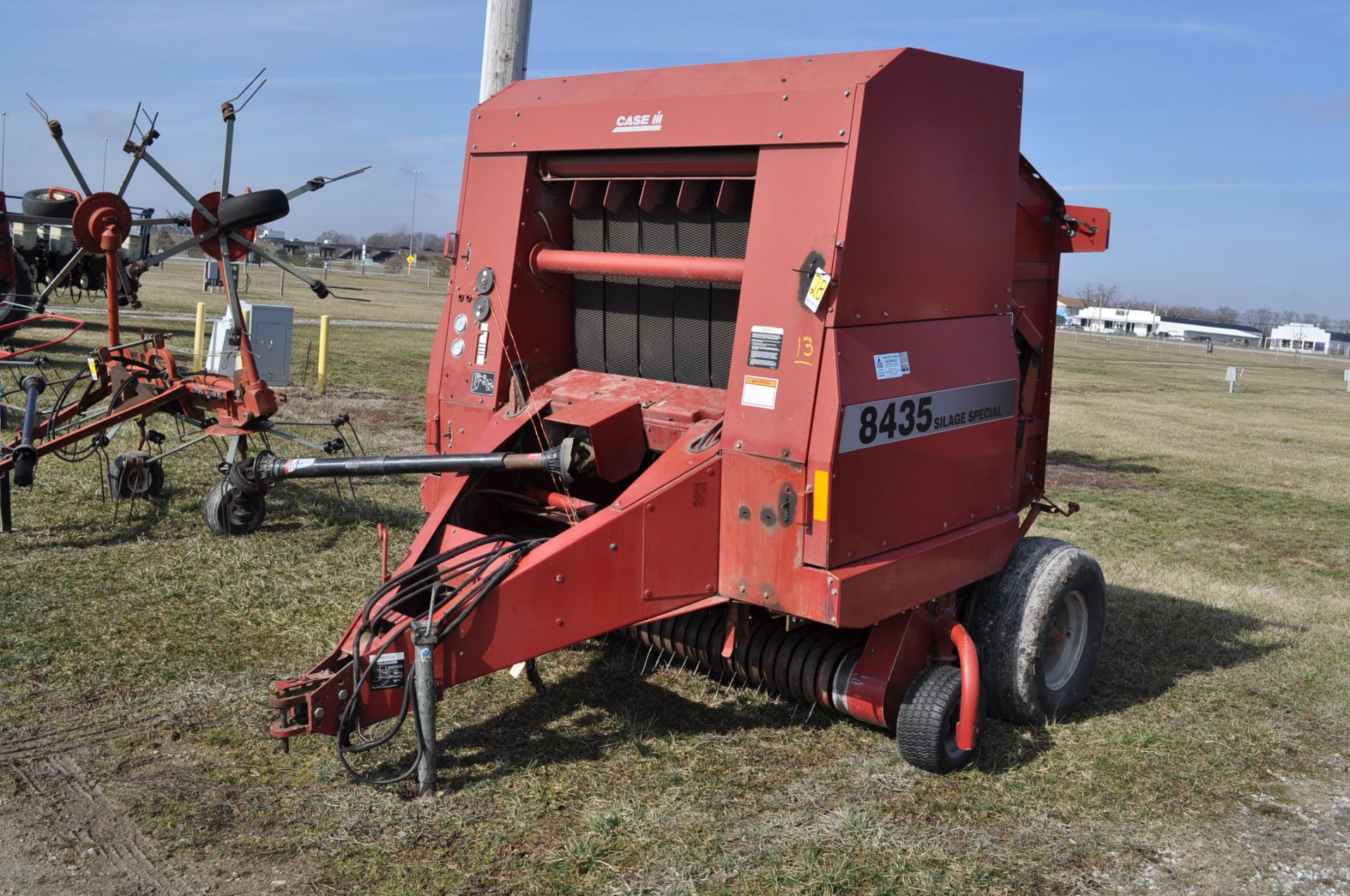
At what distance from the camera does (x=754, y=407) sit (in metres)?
4.50

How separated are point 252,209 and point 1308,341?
407 feet

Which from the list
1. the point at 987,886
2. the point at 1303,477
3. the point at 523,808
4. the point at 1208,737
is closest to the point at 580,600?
the point at 523,808

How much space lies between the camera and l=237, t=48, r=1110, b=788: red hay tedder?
437 cm

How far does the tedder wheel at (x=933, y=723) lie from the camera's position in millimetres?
4711

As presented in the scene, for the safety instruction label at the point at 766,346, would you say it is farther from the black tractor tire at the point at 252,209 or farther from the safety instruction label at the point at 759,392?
the black tractor tire at the point at 252,209

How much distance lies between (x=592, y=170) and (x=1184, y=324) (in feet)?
393

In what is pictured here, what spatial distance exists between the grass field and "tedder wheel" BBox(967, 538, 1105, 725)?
0.16 meters

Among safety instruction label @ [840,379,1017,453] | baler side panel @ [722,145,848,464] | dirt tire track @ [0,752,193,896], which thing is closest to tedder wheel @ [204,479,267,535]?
dirt tire track @ [0,752,193,896]

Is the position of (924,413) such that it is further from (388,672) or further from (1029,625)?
(388,672)

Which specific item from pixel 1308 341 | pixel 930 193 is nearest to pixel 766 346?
pixel 930 193

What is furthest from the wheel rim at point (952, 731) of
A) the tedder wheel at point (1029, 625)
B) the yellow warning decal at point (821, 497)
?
the yellow warning decal at point (821, 497)

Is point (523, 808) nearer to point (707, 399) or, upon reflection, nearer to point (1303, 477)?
point (707, 399)

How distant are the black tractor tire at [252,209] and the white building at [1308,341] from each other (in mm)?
112166

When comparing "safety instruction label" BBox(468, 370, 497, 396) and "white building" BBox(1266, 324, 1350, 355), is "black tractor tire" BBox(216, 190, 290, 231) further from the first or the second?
"white building" BBox(1266, 324, 1350, 355)
